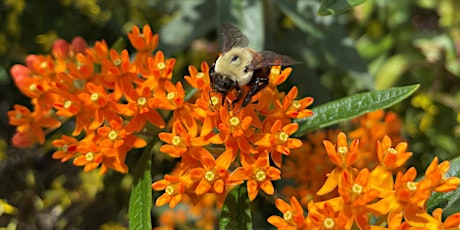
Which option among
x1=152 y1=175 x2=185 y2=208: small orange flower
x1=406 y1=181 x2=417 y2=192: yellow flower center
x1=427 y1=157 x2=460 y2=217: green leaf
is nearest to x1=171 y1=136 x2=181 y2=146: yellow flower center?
x1=152 y1=175 x2=185 y2=208: small orange flower

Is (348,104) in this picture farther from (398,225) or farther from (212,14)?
(212,14)

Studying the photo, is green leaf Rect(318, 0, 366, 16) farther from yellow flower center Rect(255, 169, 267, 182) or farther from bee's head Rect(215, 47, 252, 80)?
yellow flower center Rect(255, 169, 267, 182)

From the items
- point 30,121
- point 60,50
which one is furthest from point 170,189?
point 60,50

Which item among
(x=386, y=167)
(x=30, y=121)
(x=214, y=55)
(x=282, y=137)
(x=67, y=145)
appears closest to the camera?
(x=386, y=167)

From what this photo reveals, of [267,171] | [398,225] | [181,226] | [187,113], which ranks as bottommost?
[181,226]

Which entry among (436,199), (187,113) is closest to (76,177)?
(187,113)

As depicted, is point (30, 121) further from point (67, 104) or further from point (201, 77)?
point (201, 77)
